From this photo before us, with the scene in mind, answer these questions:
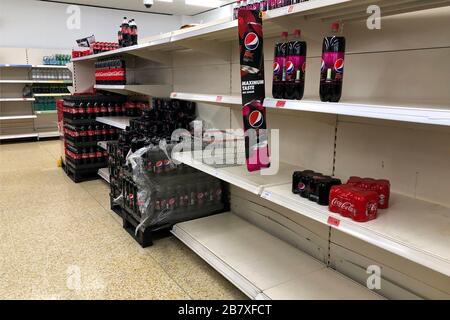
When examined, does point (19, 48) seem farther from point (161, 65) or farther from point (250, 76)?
point (250, 76)

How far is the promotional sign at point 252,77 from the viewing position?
5.39 ft

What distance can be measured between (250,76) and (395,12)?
0.71m

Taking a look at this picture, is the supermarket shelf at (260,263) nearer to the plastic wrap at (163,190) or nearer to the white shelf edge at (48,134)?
the plastic wrap at (163,190)

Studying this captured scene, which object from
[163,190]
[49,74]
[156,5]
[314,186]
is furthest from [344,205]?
[156,5]

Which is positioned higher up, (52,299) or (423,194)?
(423,194)

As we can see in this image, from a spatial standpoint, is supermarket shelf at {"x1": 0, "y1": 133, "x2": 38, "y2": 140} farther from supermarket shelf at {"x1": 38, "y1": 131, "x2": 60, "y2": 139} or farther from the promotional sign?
the promotional sign

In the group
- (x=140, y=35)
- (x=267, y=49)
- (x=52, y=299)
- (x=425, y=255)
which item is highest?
(x=140, y=35)

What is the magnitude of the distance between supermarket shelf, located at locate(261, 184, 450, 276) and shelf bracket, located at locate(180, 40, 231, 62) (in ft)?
4.81

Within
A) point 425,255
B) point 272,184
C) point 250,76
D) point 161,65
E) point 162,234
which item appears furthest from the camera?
point 161,65

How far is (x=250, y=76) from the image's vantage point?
1716mm

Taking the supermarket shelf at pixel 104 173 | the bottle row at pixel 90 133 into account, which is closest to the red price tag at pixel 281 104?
the supermarket shelf at pixel 104 173

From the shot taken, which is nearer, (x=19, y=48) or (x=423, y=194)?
(x=423, y=194)

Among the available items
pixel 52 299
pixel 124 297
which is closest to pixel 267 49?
pixel 124 297

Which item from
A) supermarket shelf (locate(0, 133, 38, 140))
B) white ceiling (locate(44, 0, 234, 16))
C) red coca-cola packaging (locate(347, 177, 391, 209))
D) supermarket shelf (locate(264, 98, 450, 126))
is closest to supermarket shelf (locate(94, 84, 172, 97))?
supermarket shelf (locate(264, 98, 450, 126))
